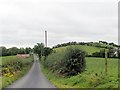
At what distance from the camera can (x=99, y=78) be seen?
62.6 feet

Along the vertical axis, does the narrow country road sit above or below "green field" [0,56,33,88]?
below

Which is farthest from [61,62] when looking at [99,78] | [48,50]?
[48,50]

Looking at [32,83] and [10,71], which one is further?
[10,71]

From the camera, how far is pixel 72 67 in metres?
30.5

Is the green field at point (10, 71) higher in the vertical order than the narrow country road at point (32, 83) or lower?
higher

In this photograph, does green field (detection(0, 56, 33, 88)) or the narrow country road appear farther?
green field (detection(0, 56, 33, 88))

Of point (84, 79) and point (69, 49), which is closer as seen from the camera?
point (84, 79)

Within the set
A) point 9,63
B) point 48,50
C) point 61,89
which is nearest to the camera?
point 61,89

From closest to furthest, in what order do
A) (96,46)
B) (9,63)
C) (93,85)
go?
1. (93,85)
2. (9,63)
3. (96,46)

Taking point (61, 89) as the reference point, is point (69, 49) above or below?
above

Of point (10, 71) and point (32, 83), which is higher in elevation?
point (10, 71)

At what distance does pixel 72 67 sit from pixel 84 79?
8656mm

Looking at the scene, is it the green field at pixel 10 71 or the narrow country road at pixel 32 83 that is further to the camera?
the green field at pixel 10 71

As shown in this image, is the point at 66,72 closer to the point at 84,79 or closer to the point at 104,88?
the point at 84,79
